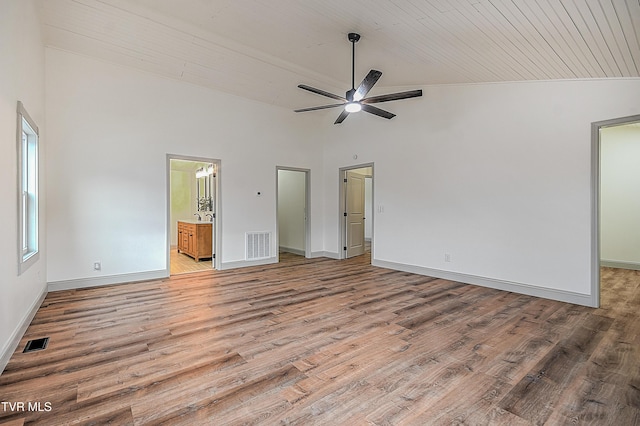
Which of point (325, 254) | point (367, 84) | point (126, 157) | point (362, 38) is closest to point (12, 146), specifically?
point (126, 157)

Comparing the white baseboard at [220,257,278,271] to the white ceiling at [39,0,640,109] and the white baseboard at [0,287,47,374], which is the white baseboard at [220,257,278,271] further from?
the white ceiling at [39,0,640,109]

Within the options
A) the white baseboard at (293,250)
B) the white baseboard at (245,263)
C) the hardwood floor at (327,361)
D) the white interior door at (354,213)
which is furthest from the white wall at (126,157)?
the white interior door at (354,213)

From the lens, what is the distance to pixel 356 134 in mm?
6492

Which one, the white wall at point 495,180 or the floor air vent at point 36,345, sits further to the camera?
the white wall at point 495,180

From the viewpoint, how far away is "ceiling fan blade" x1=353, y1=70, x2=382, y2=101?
3.35 meters

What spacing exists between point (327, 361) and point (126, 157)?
432 cm

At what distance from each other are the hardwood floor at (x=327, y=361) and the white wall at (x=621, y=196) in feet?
8.76

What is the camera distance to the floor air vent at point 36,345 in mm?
2543

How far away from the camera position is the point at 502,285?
4.45 meters

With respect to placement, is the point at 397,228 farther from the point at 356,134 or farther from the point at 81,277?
the point at 81,277

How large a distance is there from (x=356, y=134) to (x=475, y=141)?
8.10 ft

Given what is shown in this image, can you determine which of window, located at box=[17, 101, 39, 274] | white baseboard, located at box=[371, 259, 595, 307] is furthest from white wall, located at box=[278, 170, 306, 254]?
window, located at box=[17, 101, 39, 274]

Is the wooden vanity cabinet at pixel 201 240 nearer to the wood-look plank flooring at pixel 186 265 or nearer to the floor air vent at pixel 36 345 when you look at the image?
the wood-look plank flooring at pixel 186 265

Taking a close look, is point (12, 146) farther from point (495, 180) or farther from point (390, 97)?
point (495, 180)
